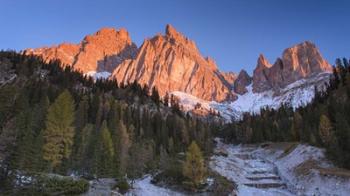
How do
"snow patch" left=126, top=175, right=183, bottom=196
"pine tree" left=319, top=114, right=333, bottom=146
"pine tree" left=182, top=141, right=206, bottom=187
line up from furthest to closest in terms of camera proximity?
"pine tree" left=319, top=114, right=333, bottom=146
"pine tree" left=182, top=141, right=206, bottom=187
"snow patch" left=126, top=175, right=183, bottom=196

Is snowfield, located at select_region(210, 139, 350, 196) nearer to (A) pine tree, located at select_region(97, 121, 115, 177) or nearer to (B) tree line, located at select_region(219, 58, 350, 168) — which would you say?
(B) tree line, located at select_region(219, 58, 350, 168)

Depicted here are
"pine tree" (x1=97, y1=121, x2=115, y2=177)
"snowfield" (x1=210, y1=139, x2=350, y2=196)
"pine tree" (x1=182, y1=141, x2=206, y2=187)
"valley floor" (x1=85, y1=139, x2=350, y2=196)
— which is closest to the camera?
"valley floor" (x1=85, y1=139, x2=350, y2=196)

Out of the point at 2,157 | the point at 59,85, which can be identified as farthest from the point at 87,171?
the point at 59,85

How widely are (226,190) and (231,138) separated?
412 feet

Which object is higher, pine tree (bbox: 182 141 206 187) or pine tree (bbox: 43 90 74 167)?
pine tree (bbox: 43 90 74 167)

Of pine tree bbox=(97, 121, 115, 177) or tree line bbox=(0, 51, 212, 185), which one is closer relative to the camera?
tree line bbox=(0, 51, 212, 185)

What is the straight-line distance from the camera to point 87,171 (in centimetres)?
6022

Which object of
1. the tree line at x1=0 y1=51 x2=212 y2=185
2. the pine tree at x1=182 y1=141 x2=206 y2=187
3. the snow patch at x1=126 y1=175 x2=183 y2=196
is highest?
the tree line at x1=0 y1=51 x2=212 y2=185

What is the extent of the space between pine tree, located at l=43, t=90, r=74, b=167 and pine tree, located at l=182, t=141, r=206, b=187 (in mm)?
22937

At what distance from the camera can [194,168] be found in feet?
151

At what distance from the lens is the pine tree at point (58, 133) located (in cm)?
5247

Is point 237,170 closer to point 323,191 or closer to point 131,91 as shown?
point 323,191

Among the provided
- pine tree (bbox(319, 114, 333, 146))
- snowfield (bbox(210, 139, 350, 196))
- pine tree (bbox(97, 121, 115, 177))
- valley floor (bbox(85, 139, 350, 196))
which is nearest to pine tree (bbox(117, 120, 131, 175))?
pine tree (bbox(97, 121, 115, 177))

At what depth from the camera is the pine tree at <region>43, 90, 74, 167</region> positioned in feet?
172
